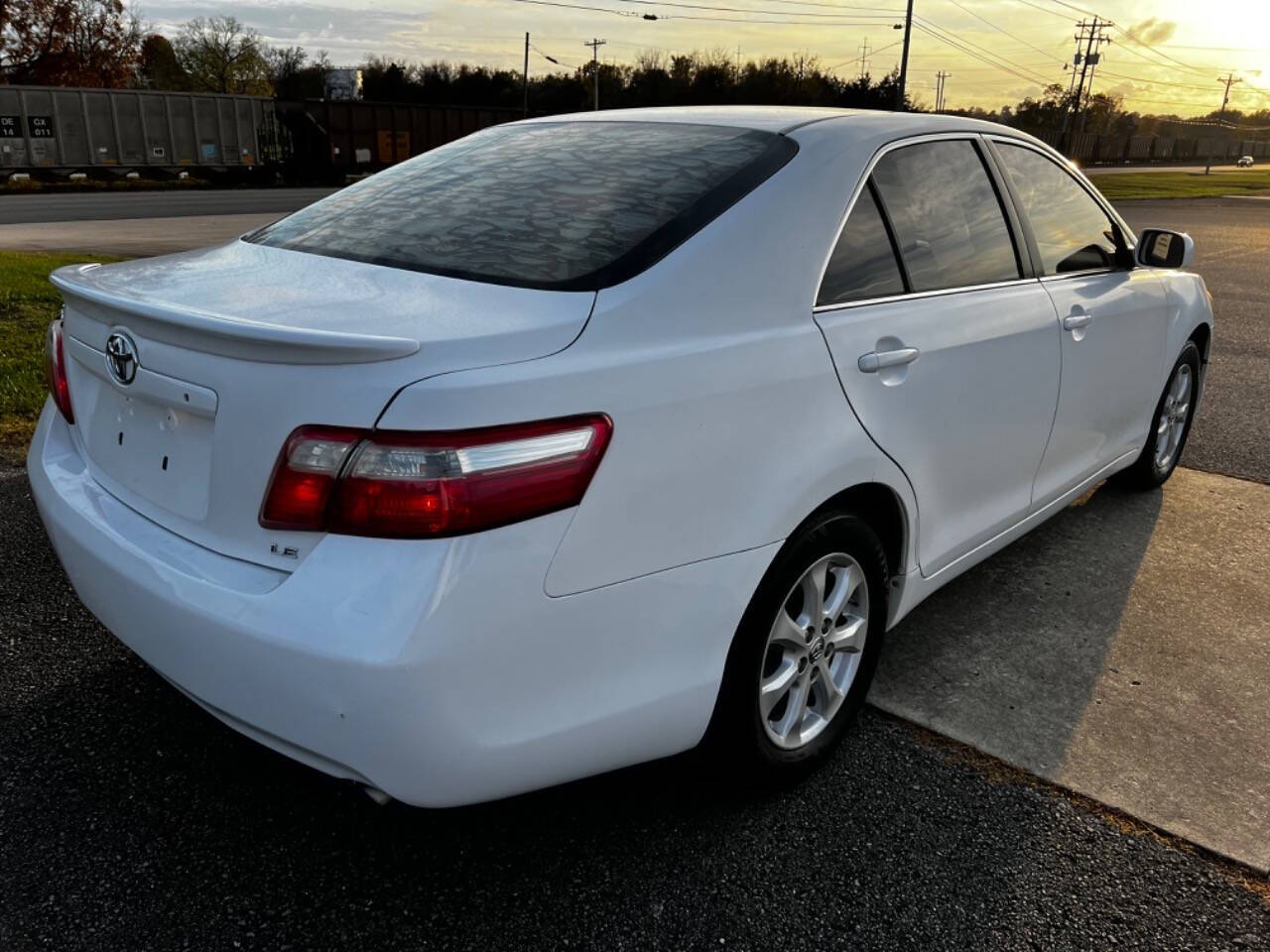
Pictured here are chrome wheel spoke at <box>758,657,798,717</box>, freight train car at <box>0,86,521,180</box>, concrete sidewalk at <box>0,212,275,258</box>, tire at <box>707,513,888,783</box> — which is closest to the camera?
tire at <box>707,513,888,783</box>

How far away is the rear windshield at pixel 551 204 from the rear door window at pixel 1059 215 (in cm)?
119

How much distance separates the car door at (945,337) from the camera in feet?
8.03

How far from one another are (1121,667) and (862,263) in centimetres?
164

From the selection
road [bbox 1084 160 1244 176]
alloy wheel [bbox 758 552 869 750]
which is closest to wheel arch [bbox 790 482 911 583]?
alloy wheel [bbox 758 552 869 750]

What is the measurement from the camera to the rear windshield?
7.13 ft

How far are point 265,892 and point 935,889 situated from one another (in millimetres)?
1441

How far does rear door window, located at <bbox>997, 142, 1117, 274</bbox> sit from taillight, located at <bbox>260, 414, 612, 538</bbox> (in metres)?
2.22

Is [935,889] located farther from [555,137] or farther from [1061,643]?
[555,137]

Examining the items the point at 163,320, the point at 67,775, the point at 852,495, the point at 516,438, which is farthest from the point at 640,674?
the point at 67,775

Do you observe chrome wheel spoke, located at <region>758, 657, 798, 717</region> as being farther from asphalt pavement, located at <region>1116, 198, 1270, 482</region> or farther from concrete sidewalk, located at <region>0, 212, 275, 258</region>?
concrete sidewalk, located at <region>0, 212, 275, 258</region>

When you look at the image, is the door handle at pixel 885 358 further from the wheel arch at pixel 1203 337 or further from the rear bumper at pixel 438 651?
the wheel arch at pixel 1203 337

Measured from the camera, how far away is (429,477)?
5.49ft

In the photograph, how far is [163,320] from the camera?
6.43 feet

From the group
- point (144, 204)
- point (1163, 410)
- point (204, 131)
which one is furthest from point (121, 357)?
point (204, 131)
